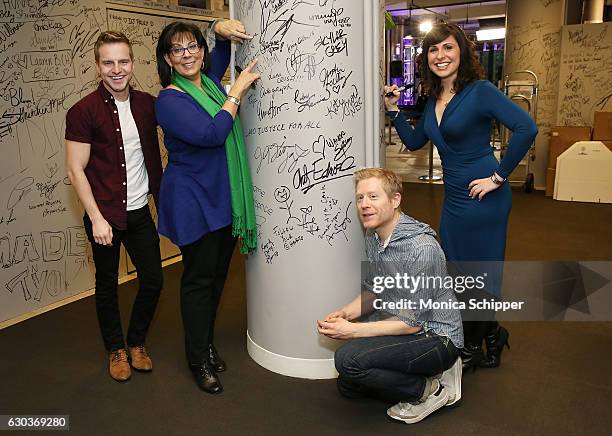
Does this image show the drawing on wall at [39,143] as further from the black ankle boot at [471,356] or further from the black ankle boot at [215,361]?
the black ankle boot at [471,356]

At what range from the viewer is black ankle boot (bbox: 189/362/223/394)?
A: 2500 mm

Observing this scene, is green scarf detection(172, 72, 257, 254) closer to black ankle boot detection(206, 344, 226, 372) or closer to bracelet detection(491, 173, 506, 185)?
black ankle boot detection(206, 344, 226, 372)

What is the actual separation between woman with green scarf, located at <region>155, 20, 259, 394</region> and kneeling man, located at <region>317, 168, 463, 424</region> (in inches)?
21.7

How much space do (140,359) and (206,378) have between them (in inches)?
15.7

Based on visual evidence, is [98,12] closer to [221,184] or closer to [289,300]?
[221,184]

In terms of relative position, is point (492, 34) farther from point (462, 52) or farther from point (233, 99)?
point (233, 99)

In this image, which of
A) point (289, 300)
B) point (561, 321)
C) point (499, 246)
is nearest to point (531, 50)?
point (561, 321)

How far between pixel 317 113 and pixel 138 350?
1.41m

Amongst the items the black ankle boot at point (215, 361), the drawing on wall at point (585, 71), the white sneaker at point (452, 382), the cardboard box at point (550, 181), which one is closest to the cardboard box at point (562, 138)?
the cardboard box at point (550, 181)

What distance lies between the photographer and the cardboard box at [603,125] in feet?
19.4

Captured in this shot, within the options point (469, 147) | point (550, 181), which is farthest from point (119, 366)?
point (550, 181)

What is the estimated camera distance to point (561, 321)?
317 centimetres

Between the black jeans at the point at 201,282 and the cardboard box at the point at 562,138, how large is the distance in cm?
485

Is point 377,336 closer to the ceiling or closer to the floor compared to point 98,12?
closer to the floor
